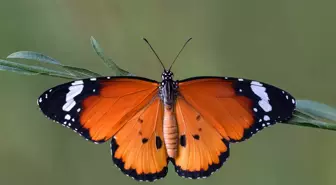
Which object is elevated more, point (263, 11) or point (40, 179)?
point (263, 11)

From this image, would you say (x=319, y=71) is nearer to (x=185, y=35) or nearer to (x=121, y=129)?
(x=185, y=35)

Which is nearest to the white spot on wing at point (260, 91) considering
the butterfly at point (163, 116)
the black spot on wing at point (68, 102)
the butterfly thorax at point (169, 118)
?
the butterfly at point (163, 116)

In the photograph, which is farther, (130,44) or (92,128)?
(130,44)

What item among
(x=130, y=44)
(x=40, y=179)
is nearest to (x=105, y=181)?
(x=40, y=179)

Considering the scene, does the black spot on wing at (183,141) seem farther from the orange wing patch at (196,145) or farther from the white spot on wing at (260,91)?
the white spot on wing at (260,91)

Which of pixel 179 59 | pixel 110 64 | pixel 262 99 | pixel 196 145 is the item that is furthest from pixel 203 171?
pixel 179 59

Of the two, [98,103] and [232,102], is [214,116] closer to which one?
[232,102]

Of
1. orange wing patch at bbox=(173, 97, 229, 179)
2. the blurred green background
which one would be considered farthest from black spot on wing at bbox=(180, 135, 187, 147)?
the blurred green background
